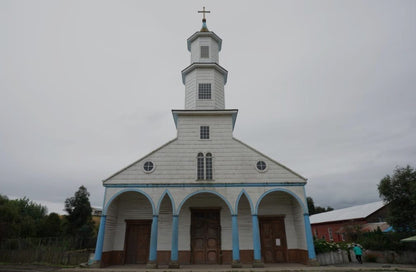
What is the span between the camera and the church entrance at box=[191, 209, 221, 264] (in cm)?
1519

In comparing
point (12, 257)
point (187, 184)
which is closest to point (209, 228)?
point (187, 184)

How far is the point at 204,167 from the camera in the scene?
15531 mm

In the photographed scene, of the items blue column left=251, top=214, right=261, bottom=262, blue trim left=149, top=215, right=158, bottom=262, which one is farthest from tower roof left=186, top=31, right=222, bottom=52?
blue trim left=149, top=215, right=158, bottom=262

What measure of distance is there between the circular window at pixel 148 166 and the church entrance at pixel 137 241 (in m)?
3.55

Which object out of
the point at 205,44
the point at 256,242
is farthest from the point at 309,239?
the point at 205,44

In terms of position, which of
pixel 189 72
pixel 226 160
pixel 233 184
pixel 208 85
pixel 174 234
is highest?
pixel 189 72

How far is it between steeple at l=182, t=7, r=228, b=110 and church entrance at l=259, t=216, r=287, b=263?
885cm

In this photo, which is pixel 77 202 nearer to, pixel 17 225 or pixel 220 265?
pixel 17 225

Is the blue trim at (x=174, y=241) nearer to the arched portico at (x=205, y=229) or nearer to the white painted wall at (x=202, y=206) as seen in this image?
the arched portico at (x=205, y=229)

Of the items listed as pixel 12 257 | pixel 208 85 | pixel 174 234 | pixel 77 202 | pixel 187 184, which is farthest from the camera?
pixel 77 202

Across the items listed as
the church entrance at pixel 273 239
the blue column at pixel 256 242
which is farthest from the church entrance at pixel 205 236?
Answer: the church entrance at pixel 273 239

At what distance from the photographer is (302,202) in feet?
48.1

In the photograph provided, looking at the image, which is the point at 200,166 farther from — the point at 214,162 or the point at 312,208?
the point at 312,208

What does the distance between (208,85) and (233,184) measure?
313 inches
